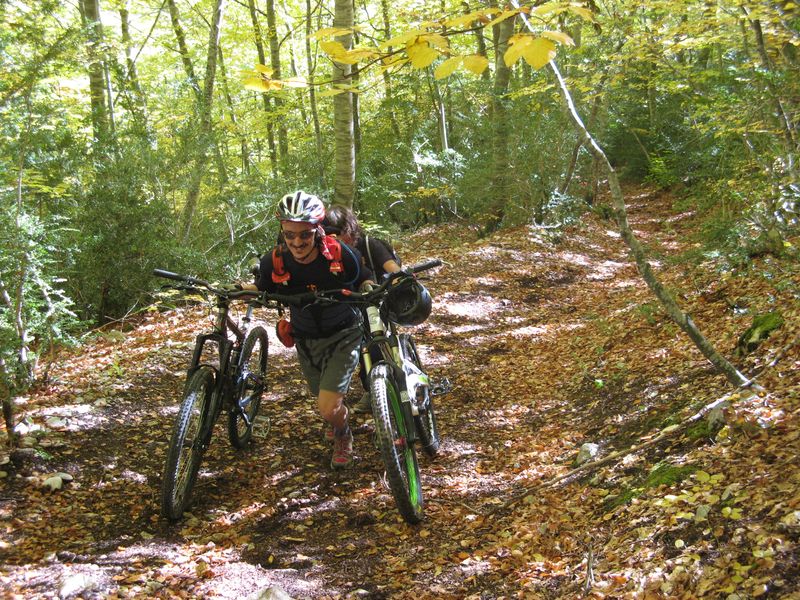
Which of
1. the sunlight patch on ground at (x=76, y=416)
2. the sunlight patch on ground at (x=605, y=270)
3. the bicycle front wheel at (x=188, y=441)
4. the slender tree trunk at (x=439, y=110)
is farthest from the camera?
the slender tree trunk at (x=439, y=110)

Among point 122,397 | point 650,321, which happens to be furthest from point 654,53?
point 122,397

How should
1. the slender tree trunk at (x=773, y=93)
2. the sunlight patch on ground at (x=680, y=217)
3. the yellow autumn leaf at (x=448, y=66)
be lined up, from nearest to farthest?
the yellow autumn leaf at (x=448, y=66)
the slender tree trunk at (x=773, y=93)
the sunlight patch on ground at (x=680, y=217)

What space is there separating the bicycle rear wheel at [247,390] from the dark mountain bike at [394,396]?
0.96 m

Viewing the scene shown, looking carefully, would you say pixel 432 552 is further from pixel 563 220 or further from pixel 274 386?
pixel 563 220

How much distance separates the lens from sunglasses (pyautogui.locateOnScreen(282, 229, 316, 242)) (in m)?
3.90

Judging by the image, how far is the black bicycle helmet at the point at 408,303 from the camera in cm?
394

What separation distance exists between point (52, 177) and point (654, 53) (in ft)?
26.0

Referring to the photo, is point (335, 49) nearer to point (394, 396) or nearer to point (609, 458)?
Result: point (394, 396)

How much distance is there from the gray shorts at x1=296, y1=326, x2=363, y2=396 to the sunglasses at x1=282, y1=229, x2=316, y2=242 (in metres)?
0.74

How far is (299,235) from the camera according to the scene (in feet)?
12.8

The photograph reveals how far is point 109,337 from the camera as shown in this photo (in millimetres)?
6750

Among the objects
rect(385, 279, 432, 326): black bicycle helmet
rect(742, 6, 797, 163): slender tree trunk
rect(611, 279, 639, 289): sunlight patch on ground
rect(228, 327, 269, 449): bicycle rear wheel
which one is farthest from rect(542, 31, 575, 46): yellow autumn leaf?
rect(611, 279, 639, 289): sunlight patch on ground

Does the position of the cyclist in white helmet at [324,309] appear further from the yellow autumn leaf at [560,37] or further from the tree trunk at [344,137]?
the tree trunk at [344,137]

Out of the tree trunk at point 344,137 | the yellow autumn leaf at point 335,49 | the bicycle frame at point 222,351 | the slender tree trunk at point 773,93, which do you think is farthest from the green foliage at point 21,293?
the slender tree trunk at point 773,93
